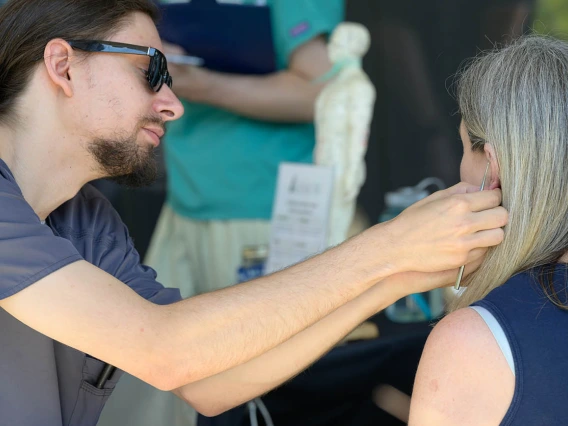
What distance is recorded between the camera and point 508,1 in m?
3.20

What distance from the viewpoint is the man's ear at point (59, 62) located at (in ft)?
5.04

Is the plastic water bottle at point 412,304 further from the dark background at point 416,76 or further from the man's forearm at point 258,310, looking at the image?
the man's forearm at point 258,310

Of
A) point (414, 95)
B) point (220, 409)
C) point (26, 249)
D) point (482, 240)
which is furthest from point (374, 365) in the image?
point (414, 95)

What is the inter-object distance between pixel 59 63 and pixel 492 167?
89 cm

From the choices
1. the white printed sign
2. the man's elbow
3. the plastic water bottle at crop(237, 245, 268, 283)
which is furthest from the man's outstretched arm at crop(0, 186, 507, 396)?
the plastic water bottle at crop(237, 245, 268, 283)

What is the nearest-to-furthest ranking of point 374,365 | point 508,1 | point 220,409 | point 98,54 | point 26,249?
point 26,249 < point 98,54 < point 220,409 < point 374,365 < point 508,1

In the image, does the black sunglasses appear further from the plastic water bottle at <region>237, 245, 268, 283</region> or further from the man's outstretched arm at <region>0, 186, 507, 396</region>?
the plastic water bottle at <region>237, 245, 268, 283</region>

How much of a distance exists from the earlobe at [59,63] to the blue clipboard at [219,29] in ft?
3.95

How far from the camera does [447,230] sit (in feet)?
4.59

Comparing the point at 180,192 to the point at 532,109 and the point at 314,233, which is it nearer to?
the point at 314,233

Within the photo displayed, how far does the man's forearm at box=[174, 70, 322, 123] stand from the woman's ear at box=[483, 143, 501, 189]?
1.41 m

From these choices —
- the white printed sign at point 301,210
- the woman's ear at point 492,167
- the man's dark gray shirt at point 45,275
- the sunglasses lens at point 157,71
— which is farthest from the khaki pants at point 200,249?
the woman's ear at point 492,167

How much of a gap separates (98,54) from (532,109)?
2.89ft

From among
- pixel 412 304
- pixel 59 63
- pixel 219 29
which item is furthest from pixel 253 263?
pixel 59 63
